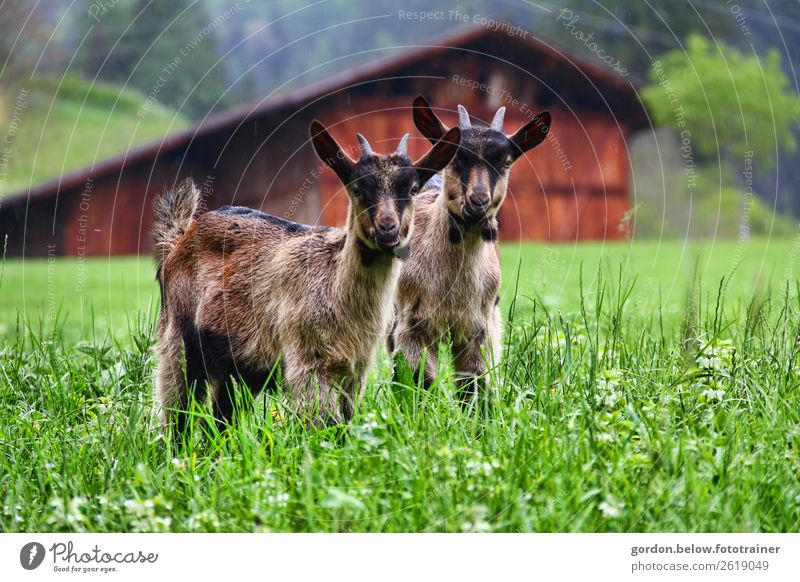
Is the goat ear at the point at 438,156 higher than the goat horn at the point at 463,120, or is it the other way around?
the goat horn at the point at 463,120

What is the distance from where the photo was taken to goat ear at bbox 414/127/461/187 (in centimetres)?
570

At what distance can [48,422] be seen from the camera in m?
6.06

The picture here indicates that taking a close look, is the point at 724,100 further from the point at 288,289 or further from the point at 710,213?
the point at 288,289

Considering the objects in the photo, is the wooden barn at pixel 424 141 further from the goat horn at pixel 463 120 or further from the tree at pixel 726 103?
the tree at pixel 726 103

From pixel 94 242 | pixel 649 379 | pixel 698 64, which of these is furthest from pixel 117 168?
pixel 649 379

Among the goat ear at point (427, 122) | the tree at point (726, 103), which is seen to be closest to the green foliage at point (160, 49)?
the goat ear at point (427, 122)

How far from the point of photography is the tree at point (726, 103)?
1650 cm

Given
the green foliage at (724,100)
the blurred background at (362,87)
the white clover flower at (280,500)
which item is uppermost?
the green foliage at (724,100)

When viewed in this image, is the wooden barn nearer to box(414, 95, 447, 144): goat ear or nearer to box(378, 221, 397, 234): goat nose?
box(414, 95, 447, 144): goat ear

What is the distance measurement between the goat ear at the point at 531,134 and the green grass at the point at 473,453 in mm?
1109

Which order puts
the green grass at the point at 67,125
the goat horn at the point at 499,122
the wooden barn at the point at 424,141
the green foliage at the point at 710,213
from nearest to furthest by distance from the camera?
the goat horn at the point at 499,122 → the wooden barn at the point at 424,141 → the green grass at the point at 67,125 → the green foliage at the point at 710,213

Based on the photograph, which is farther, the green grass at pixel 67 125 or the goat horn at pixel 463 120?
the green grass at pixel 67 125

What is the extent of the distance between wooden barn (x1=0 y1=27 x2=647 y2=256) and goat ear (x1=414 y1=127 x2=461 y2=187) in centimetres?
228

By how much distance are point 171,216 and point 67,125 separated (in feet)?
53.0
